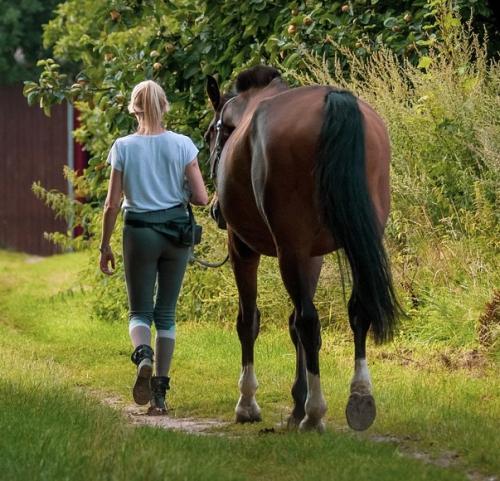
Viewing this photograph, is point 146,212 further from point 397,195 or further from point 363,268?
point 397,195

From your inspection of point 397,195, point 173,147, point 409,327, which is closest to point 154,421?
point 173,147

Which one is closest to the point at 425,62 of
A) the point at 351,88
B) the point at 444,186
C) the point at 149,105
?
the point at 351,88

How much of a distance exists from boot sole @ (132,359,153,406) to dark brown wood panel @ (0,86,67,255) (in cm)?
1617

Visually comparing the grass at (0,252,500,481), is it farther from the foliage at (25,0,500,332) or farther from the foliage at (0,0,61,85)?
the foliage at (0,0,61,85)

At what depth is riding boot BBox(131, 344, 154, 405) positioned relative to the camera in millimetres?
7461

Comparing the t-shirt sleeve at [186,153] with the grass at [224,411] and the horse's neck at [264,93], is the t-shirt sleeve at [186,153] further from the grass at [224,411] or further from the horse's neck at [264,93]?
the grass at [224,411]

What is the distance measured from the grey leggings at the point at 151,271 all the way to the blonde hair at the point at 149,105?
0.60 m

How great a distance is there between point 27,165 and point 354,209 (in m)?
17.8

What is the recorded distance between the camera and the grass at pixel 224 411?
18.3ft

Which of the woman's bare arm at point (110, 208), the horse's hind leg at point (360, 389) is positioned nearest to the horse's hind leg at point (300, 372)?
the horse's hind leg at point (360, 389)

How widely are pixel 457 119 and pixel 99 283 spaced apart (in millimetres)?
4656

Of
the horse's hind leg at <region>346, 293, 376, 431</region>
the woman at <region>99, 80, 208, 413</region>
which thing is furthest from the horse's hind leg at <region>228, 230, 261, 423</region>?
the horse's hind leg at <region>346, 293, 376, 431</region>

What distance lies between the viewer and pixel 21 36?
25141 millimetres

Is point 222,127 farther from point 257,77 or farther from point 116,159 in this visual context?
point 116,159
